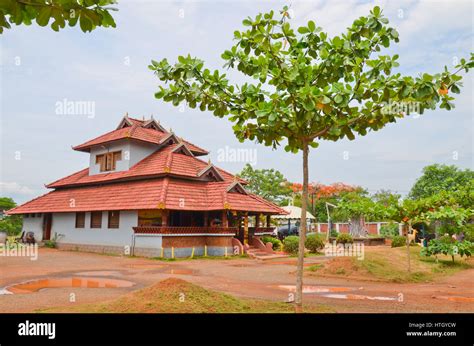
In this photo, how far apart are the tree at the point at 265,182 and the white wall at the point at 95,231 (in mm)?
24274

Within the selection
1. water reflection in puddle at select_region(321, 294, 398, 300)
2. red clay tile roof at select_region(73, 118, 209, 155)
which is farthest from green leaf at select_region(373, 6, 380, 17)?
red clay tile roof at select_region(73, 118, 209, 155)

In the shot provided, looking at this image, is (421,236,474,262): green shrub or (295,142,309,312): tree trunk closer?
(295,142,309,312): tree trunk

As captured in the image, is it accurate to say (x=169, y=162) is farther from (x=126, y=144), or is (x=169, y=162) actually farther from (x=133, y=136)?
(x=126, y=144)

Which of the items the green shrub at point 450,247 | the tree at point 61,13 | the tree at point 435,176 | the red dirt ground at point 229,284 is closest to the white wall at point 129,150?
the red dirt ground at point 229,284

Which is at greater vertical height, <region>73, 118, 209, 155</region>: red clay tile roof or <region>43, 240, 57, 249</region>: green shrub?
<region>73, 118, 209, 155</region>: red clay tile roof

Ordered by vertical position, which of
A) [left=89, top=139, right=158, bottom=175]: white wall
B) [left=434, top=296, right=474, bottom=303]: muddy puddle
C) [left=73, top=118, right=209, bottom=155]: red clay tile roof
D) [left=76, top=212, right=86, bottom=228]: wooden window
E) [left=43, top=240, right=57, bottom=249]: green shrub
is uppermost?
[left=73, top=118, right=209, bottom=155]: red clay tile roof

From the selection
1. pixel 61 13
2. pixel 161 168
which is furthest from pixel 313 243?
pixel 61 13

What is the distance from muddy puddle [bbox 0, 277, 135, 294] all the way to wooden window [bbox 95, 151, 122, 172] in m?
14.1

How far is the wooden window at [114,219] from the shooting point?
23375 millimetres

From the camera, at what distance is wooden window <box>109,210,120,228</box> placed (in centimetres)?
2338

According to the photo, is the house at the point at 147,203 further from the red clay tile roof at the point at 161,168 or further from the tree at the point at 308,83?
the tree at the point at 308,83

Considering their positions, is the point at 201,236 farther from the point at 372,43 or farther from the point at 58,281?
the point at 372,43

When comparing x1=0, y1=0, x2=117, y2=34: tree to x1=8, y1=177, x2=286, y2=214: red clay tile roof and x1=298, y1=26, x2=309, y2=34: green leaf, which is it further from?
x1=8, y1=177, x2=286, y2=214: red clay tile roof

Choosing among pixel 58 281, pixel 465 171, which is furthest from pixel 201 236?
pixel 465 171
